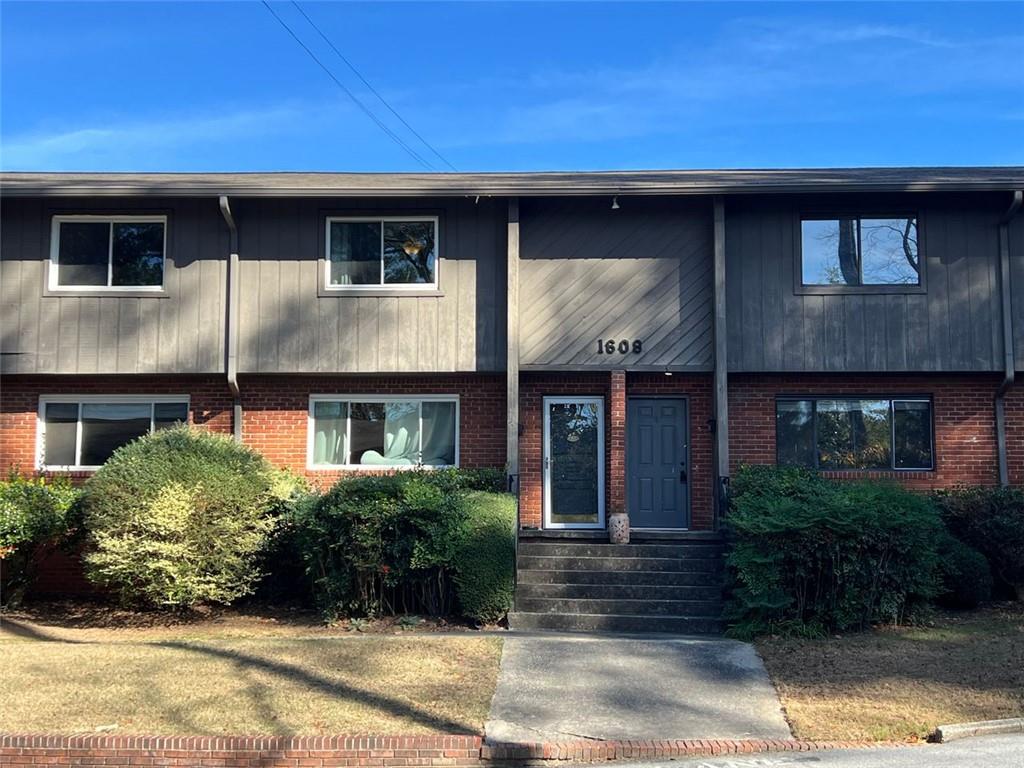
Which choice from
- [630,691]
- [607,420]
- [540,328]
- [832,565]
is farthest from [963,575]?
[540,328]

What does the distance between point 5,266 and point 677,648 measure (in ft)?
35.4

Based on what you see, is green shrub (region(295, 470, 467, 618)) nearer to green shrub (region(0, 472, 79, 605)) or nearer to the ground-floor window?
green shrub (region(0, 472, 79, 605))

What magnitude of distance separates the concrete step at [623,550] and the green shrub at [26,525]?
5904mm

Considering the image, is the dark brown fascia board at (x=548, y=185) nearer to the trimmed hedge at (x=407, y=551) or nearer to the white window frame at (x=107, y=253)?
the white window frame at (x=107, y=253)

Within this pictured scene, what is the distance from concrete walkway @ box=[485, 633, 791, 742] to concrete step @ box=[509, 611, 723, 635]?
0.57 metres

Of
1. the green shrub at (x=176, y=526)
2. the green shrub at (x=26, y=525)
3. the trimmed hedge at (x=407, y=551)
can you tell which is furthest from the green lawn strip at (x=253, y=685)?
the green shrub at (x=26, y=525)

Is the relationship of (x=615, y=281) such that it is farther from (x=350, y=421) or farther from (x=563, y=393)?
(x=350, y=421)

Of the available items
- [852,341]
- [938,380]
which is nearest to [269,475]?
[852,341]

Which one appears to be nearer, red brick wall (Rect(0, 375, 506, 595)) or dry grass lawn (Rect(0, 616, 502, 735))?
dry grass lawn (Rect(0, 616, 502, 735))

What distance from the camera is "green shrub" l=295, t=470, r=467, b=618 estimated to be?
11023mm

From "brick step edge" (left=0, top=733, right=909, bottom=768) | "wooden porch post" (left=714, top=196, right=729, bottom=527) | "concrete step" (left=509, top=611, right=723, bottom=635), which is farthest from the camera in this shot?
"wooden porch post" (left=714, top=196, right=729, bottom=527)

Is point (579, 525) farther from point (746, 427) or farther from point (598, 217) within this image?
point (598, 217)

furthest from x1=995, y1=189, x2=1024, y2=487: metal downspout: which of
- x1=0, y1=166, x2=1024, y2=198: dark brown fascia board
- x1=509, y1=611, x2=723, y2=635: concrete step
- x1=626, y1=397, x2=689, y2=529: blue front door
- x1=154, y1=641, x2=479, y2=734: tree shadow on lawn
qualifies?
x1=154, y1=641, x2=479, y2=734: tree shadow on lawn

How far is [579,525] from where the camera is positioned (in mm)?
13922
